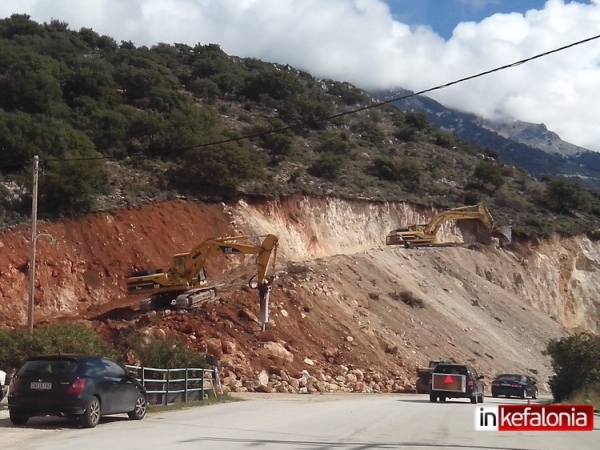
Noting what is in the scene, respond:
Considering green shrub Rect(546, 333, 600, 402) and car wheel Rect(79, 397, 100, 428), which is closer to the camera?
car wheel Rect(79, 397, 100, 428)

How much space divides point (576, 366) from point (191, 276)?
1720cm

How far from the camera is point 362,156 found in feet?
257

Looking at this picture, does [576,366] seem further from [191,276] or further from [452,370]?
[191,276]

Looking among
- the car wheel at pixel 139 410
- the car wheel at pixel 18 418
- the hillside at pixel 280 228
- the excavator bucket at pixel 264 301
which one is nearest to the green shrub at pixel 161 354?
the car wheel at pixel 139 410

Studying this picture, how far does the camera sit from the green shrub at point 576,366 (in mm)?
31500

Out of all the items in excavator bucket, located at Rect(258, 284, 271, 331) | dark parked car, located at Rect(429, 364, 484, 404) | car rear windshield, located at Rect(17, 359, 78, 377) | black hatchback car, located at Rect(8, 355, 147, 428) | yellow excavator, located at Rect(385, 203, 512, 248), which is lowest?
dark parked car, located at Rect(429, 364, 484, 404)

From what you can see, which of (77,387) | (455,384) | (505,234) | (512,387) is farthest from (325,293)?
(77,387)

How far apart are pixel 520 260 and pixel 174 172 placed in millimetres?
27822

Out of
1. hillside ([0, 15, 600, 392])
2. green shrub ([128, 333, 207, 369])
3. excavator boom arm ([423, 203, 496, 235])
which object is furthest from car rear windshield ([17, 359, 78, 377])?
excavator boom arm ([423, 203, 496, 235])

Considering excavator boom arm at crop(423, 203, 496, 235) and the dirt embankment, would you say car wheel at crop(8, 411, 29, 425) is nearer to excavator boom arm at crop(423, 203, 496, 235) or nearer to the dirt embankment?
the dirt embankment

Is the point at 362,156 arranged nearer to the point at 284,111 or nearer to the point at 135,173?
the point at 284,111

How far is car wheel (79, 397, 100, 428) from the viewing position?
1662cm

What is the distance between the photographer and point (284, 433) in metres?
16.5

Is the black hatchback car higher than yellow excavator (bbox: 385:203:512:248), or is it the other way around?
yellow excavator (bbox: 385:203:512:248)
